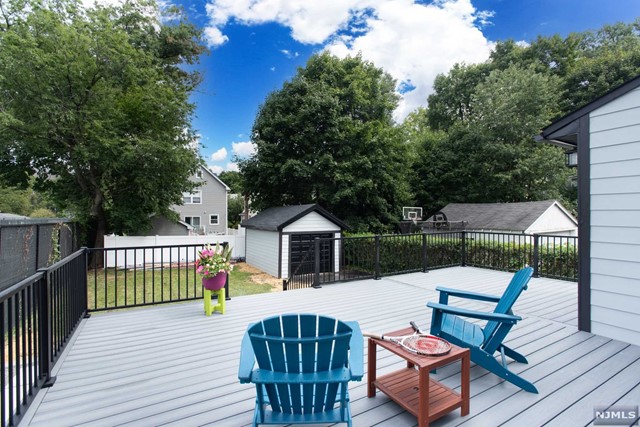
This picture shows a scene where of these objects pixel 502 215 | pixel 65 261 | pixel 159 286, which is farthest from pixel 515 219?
pixel 65 261

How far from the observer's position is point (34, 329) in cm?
216

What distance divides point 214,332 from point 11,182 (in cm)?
1348

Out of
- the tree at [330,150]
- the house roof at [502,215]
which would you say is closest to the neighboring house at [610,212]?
the tree at [330,150]

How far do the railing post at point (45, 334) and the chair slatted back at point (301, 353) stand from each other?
1840 mm

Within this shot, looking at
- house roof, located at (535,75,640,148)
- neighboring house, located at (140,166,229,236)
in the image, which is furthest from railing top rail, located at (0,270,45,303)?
neighboring house, located at (140,166,229,236)

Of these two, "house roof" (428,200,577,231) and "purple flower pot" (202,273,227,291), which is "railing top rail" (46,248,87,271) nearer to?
"purple flower pot" (202,273,227,291)

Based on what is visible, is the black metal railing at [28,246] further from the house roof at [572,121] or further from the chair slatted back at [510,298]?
the house roof at [572,121]

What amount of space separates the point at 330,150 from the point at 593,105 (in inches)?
459

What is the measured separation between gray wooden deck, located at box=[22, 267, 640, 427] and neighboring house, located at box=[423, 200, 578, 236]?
1045 cm

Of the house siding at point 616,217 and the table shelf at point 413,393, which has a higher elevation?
the house siding at point 616,217

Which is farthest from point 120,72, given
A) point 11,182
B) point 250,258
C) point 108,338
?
point 108,338

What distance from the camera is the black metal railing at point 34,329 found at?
1.73 m

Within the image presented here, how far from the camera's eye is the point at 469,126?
20188 millimetres

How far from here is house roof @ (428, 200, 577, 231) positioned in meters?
13.2
